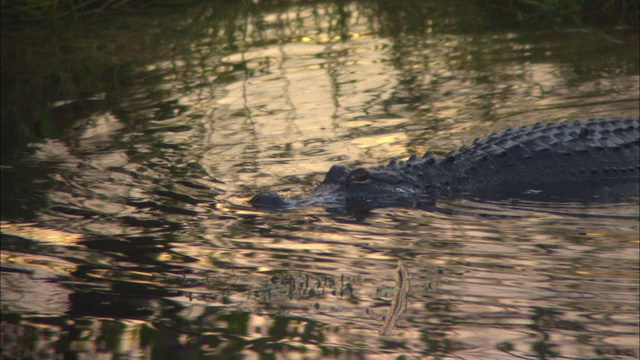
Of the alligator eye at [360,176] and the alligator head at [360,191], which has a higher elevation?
the alligator eye at [360,176]

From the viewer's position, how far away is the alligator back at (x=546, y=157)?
588 centimetres

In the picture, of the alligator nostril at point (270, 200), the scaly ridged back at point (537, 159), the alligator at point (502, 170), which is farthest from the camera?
the scaly ridged back at point (537, 159)

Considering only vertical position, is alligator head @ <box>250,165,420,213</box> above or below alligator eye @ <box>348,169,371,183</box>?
below

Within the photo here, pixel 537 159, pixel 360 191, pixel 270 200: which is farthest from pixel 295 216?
pixel 537 159

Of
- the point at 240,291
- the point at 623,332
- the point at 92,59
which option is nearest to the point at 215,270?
the point at 240,291

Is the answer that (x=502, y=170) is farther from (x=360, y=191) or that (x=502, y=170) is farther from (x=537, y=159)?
(x=360, y=191)

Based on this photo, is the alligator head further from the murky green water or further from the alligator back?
the alligator back

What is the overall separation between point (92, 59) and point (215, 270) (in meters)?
5.83

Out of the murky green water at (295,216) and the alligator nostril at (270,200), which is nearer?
the murky green water at (295,216)

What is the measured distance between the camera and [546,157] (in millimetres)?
6027

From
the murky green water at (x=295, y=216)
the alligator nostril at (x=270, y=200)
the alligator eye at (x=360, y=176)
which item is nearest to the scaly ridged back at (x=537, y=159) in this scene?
the alligator eye at (x=360, y=176)

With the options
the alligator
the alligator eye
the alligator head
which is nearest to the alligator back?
the alligator

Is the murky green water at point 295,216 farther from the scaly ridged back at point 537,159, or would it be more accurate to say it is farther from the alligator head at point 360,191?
the scaly ridged back at point 537,159

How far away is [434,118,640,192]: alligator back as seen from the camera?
5879 millimetres
